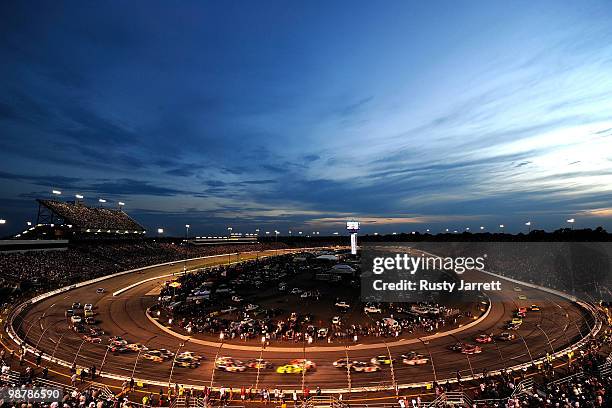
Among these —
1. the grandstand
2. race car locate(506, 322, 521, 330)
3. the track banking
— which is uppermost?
the grandstand

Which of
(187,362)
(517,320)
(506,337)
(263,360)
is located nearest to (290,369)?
(263,360)

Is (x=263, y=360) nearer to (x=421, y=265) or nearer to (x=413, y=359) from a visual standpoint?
(x=413, y=359)

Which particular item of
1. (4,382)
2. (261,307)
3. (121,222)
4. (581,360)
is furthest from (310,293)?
(121,222)

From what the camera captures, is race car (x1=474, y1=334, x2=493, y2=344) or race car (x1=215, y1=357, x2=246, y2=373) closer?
race car (x1=215, y1=357, x2=246, y2=373)

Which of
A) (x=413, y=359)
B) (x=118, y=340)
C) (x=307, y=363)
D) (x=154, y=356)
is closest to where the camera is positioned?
(x=307, y=363)

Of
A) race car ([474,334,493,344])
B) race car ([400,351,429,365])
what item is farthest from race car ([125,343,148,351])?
race car ([474,334,493,344])

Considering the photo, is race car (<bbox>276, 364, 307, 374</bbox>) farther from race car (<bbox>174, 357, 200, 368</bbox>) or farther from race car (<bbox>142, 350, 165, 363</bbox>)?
race car (<bbox>142, 350, 165, 363</bbox>)
